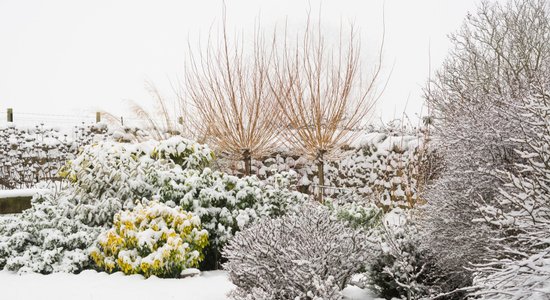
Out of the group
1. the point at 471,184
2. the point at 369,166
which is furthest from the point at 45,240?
the point at 369,166

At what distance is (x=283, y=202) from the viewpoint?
681 cm

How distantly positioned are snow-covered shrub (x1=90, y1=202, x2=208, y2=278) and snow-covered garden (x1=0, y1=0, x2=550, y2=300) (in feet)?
0.07

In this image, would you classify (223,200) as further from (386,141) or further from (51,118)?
(51,118)

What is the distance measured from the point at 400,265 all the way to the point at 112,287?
113 inches

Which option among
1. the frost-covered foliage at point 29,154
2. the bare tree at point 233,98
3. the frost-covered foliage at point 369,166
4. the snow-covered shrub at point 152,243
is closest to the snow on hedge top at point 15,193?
the snow-covered shrub at point 152,243

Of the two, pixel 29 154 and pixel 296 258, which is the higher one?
pixel 29 154

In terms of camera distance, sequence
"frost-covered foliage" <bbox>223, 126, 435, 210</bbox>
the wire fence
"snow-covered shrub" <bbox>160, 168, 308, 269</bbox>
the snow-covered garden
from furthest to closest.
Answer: the wire fence, "frost-covered foliage" <bbox>223, 126, 435, 210</bbox>, "snow-covered shrub" <bbox>160, 168, 308, 269</bbox>, the snow-covered garden

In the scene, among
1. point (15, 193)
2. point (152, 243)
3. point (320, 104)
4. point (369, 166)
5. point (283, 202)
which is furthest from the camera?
point (369, 166)

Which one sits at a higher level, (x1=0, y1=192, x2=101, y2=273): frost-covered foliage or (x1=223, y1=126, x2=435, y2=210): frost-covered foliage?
(x1=223, y1=126, x2=435, y2=210): frost-covered foliage

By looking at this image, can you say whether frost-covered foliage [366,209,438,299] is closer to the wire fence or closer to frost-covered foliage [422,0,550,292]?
frost-covered foliage [422,0,550,292]

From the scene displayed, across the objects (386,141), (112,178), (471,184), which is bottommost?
(112,178)

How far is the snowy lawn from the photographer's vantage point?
4.70m

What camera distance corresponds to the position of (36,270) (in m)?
5.85

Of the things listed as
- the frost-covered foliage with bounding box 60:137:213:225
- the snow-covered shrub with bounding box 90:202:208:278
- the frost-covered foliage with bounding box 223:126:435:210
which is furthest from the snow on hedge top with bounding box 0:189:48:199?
the frost-covered foliage with bounding box 223:126:435:210
